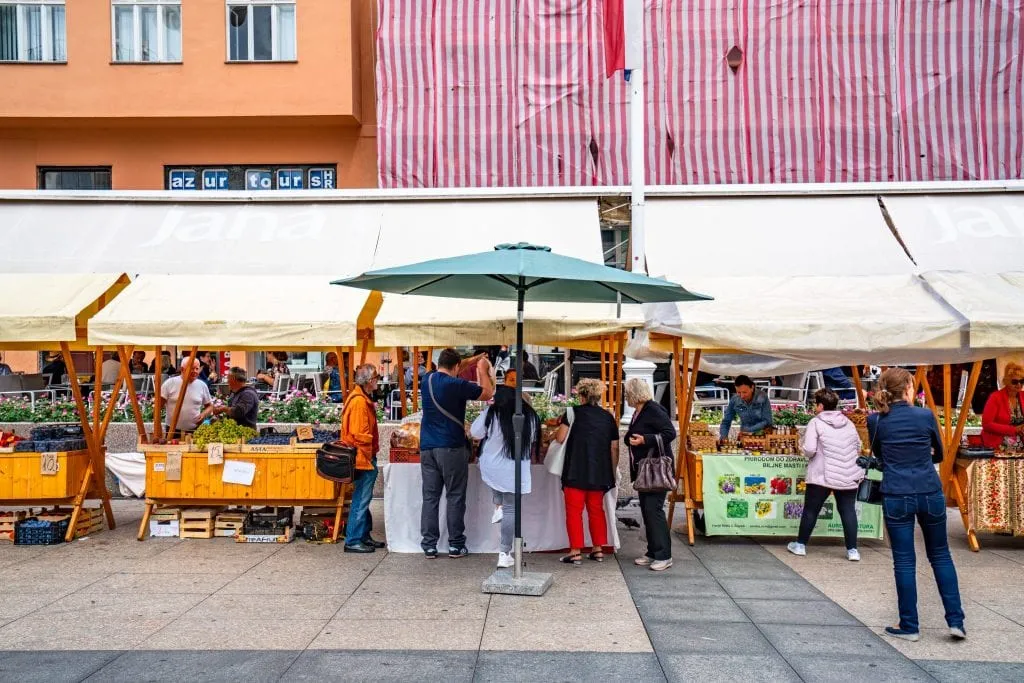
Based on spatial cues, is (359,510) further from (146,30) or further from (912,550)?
(146,30)

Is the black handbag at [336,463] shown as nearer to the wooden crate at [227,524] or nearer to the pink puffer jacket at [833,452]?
the wooden crate at [227,524]

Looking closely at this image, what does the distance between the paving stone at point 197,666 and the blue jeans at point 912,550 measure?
13.6ft

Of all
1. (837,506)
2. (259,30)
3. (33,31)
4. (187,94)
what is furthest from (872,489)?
(33,31)

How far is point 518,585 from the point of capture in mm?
7770

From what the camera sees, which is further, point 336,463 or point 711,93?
point 711,93

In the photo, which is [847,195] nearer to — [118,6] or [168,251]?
[168,251]

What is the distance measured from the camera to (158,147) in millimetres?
18047

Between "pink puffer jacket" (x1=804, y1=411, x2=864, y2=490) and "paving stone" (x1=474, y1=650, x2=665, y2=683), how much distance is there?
3875 millimetres

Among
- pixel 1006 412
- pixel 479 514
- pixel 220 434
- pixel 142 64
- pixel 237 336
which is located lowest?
pixel 479 514

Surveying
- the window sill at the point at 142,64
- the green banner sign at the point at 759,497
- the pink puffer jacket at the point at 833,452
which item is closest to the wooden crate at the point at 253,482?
the green banner sign at the point at 759,497

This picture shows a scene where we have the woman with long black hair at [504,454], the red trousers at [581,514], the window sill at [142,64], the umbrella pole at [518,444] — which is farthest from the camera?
the window sill at [142,64]

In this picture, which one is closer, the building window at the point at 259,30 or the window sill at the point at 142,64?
the window sill at the point at 142,64

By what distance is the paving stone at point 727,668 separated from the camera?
5.72 meters

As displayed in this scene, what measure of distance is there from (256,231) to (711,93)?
27.5 feet
